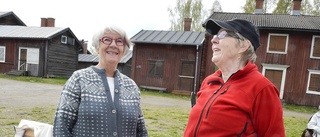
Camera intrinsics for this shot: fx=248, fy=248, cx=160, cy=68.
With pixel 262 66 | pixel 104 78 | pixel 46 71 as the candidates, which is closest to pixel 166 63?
pixel 262 66

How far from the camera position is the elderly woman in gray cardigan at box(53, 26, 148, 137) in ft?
5.92

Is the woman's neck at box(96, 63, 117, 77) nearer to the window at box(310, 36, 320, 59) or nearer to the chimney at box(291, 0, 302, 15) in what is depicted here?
the window at box(310, 36, 320, 59)

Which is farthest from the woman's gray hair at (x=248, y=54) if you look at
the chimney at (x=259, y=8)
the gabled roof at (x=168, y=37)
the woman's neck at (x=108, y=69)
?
the chimney at (x=259, y=8)

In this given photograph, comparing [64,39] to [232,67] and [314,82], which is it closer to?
[314,82]

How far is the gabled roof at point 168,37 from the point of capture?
17125 mm

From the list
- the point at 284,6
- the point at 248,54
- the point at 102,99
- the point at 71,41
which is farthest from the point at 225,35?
the point at 284,6

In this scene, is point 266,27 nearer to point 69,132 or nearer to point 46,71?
point 69,132

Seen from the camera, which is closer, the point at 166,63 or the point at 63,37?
the point at 166,63

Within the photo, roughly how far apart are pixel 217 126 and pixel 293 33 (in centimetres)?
1546

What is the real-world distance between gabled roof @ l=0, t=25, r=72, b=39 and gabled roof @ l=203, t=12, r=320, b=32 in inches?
516

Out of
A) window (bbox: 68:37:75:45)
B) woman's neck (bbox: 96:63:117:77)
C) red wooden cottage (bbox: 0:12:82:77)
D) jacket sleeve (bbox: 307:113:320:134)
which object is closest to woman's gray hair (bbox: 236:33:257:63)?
woman's neck (bbox: 96:63:117:77)

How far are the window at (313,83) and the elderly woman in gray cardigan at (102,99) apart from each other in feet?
51.4

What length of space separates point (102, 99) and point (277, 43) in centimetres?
1549

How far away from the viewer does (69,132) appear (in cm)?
180
